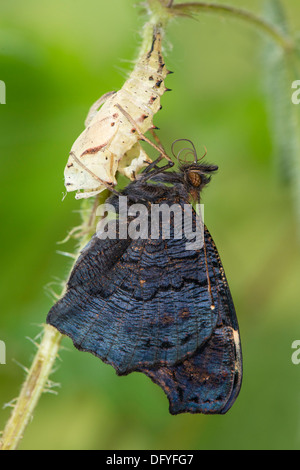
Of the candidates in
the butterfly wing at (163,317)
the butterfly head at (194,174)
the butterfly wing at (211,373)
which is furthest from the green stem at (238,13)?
the butterfly wing at (211,373)

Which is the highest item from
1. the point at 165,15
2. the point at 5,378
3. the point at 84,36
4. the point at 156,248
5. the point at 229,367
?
the point at 84,36

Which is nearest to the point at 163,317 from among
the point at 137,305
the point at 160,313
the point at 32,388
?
the point at 160,313

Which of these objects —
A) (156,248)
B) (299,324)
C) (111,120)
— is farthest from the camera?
(299,324)

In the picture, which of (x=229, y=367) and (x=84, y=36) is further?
(x=84, y=36)

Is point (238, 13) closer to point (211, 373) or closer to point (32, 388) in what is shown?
point (211, 373)

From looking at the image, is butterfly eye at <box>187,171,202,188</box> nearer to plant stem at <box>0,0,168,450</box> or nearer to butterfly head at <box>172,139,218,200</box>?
butterfly head at <box>172,139,218,200</box>

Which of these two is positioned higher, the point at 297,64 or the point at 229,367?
the point at 297,64

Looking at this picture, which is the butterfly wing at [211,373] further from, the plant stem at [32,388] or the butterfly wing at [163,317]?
the plant stem at [32,388]

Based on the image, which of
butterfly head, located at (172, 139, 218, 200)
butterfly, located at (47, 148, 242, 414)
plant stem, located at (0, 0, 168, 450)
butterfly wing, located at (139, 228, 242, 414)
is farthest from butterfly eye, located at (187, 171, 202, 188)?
plant stem, located at (0, 0, 168, 450)
